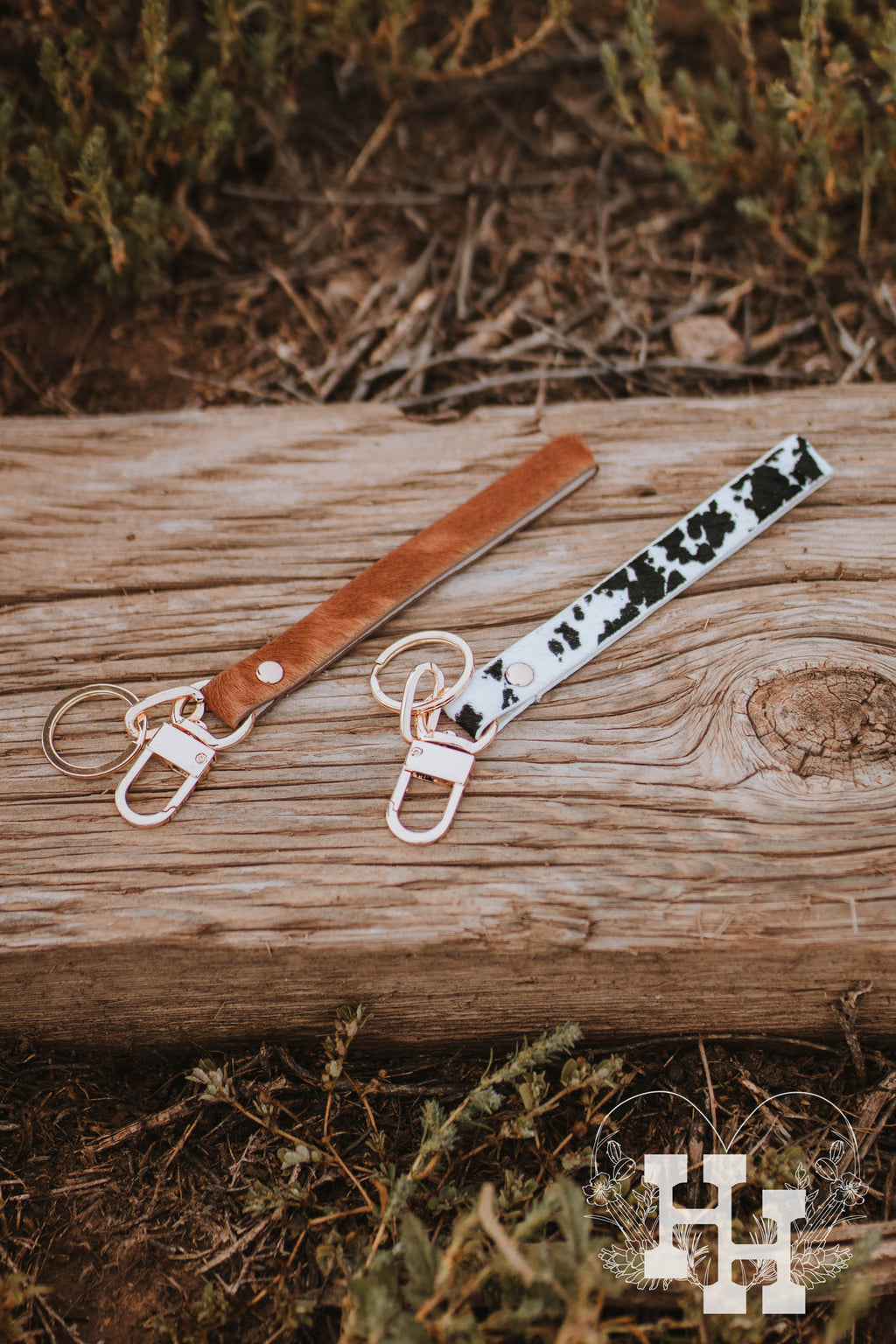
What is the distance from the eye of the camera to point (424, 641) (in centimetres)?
215

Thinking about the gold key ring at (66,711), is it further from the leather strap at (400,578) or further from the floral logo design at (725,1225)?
the floral logo design at (725,1225)

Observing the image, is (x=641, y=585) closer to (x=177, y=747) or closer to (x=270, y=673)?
(x=270, y=673)

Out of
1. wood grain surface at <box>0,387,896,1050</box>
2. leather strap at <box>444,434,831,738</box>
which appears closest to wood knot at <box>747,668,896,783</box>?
wood grain surface at <box>0,387,896,1050</box>

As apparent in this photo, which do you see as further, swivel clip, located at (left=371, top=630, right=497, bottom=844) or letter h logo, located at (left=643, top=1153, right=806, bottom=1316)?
swivel clip, located at (left=371, top=630, right=497, bottom=844)

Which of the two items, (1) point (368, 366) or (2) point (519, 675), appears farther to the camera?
(1) point (368, 366)

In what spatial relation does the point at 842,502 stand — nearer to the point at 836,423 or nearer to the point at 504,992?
the point at 836,423

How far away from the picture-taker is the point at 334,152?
11.8 feet

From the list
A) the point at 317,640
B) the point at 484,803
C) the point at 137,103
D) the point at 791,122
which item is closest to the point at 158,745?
the point at 317,640

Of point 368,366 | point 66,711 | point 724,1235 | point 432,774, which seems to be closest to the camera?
point 724,1235

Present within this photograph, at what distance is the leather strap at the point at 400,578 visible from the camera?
6.68 feet

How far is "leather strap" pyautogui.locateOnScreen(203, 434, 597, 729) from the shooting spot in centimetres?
204

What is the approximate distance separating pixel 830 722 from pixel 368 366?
2.03m

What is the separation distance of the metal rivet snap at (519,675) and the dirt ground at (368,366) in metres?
0.86

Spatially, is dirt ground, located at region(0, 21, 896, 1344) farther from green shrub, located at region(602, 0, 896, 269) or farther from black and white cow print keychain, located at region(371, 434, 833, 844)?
black and white cow print keychain, located at region(371, 434, 833, 844)
